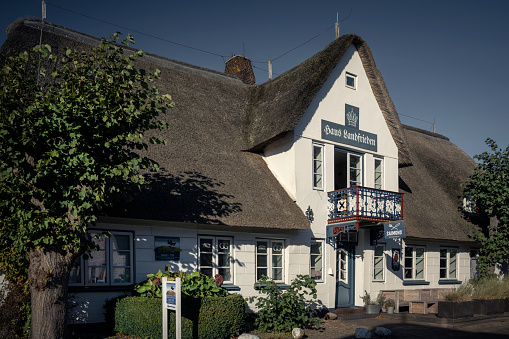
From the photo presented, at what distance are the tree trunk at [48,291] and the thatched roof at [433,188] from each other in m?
12.3

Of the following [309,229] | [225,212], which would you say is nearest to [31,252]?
[225,212]

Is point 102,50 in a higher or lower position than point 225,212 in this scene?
higher

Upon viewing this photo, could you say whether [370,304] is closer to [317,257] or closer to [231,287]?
[317,257]

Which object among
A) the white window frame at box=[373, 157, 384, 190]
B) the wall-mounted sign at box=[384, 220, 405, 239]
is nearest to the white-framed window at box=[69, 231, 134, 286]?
the wall-mounted sign at box=[384, 220, 405, 239]

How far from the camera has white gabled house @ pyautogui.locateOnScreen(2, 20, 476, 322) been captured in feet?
41.0

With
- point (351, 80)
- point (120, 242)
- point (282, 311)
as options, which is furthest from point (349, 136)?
point (120, 242)

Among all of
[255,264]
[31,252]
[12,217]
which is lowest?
[255,264]

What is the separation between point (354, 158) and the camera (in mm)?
18062

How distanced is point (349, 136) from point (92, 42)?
976 centimetres

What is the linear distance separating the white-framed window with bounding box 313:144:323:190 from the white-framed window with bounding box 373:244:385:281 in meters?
3.78

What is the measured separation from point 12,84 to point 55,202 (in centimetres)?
235

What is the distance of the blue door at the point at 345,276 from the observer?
55.4 ft

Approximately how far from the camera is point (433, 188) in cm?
2192

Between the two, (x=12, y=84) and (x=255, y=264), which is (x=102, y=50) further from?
(x=255, y=264)
